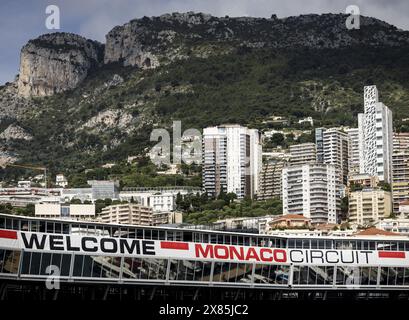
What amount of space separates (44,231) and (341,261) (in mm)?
20202

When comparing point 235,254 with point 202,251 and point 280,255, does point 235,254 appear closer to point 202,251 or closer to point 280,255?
point 202,251

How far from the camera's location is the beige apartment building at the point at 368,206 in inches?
7633

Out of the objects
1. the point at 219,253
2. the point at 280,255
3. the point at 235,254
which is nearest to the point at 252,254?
the point at 235,254

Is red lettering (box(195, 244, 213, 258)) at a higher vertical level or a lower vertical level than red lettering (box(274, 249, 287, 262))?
higher

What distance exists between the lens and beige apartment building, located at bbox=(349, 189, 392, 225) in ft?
636

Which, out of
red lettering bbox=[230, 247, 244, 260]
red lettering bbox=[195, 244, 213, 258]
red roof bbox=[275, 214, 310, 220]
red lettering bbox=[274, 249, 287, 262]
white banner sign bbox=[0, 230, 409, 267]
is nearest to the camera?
white banner sign bbox=[0, 230, 409, 267]

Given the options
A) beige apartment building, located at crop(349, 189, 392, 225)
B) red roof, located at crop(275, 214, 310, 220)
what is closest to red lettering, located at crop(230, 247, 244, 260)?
red roof, located at crop(275, 214, 310, 220)

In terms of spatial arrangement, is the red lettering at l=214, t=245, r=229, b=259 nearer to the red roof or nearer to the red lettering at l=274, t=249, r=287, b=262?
the red lettering at l=274, t=249, r=287, b=262

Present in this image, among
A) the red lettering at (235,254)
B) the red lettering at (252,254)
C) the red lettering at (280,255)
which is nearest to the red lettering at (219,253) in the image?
the red lettering at (235,254)

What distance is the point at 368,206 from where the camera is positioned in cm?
19512

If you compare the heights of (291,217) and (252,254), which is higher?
(291,217)

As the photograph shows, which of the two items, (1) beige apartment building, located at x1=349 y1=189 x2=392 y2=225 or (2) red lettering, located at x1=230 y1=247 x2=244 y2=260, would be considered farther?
(1) beige apartment building, located at x1=349 y1=189 x2=392 y2=225

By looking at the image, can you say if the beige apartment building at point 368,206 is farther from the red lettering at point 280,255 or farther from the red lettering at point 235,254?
the red lettering at point 235,254
